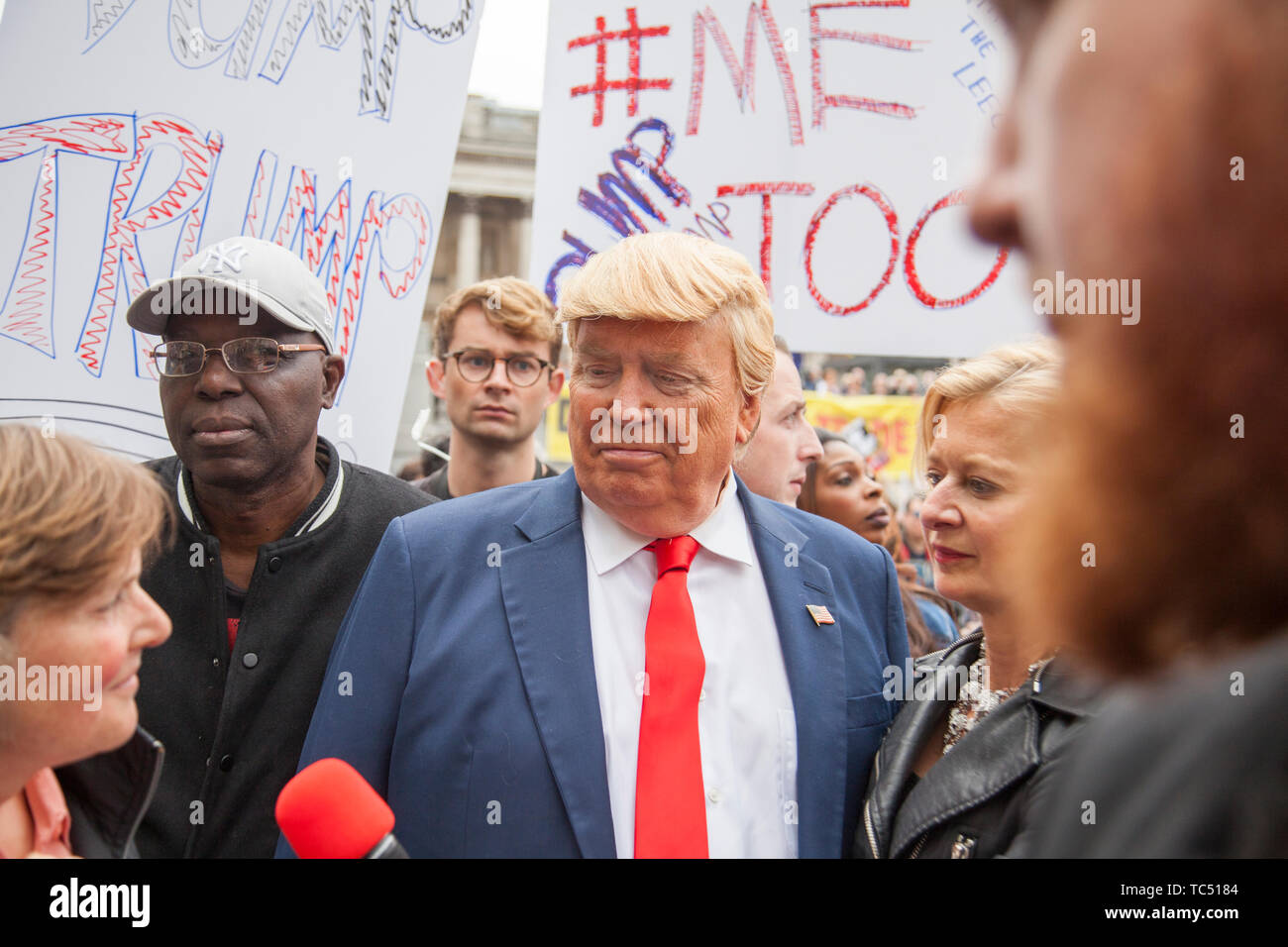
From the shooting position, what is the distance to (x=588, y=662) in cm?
202

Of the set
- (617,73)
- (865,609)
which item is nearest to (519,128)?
(617,73)

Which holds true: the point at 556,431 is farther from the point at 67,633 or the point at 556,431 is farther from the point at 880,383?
the point at 67,633

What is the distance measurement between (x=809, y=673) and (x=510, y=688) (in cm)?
62

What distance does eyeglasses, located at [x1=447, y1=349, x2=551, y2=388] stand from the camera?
387 centimetres

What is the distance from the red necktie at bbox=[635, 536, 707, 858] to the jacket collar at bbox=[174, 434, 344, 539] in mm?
914

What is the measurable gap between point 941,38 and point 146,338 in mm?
2711

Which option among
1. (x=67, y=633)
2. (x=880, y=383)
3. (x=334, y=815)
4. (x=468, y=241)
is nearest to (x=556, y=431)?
(x=880, y=383)

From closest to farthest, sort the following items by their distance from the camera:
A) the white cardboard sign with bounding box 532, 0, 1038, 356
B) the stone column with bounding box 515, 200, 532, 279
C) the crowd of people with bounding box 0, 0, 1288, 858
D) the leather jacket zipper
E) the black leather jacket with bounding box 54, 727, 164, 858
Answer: the crowd of people with bounding box 0, 0, 1288, 858, the black leather jacket with bounding box 54, 727, 164, 858, the leather jacket zipper, the white cardboard sign with bounding box 532, 0, 1038, 356, the stone column with bounding box 515, 200, 532, 279

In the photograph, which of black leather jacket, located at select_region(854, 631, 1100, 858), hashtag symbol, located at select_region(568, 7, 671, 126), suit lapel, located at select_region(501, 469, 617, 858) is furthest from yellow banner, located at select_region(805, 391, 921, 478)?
black leather jacket, located at select_region(854, 631, 1100, 858)

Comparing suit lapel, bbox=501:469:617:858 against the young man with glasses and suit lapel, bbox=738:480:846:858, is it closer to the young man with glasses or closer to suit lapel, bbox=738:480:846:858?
suit lapel, bbox=738:480:846:858

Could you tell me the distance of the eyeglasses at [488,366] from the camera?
3865mm

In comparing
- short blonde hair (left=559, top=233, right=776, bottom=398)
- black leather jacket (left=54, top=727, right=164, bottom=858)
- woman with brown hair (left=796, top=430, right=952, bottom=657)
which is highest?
short blonde hair (left=559, top=233, right=776, bottom=398)

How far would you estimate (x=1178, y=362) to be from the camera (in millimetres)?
559
